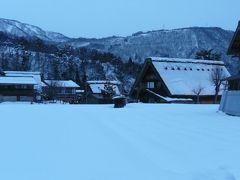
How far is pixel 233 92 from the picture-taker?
19.6 metres

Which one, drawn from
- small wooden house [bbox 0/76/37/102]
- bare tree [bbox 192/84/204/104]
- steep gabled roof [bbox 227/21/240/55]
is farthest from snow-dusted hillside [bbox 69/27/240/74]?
steep gabled roof [bbox 227/21/240/55]

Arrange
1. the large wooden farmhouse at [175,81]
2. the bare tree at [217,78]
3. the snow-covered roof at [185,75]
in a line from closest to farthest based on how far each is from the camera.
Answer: the bare tree at [217,78], the large wooden farmhouse at [175,81], the snow-covered roof at [185,75]

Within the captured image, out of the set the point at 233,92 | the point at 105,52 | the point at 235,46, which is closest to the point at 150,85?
the point at 235,46

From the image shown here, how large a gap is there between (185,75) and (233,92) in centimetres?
3102

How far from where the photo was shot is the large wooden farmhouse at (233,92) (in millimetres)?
18922

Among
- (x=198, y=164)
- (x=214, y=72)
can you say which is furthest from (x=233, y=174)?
(x=214, y=72)

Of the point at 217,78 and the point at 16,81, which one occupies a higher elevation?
the point at 217,78

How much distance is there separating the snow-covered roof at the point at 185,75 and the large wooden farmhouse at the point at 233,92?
2575 centimetres

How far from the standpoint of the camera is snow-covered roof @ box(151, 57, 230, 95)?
48.3 m

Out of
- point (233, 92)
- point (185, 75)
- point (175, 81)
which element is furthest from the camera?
point (185, 75)

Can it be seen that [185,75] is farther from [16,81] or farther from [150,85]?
[16,81]

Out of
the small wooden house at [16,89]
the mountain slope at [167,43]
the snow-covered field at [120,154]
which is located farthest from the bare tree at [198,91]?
the mountain slope at [167,43]

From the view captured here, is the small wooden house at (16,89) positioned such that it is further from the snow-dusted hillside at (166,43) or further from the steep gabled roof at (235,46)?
the snow-dusted hillside at (166,43)

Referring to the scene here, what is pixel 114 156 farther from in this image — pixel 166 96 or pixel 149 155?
pixel 166 96
